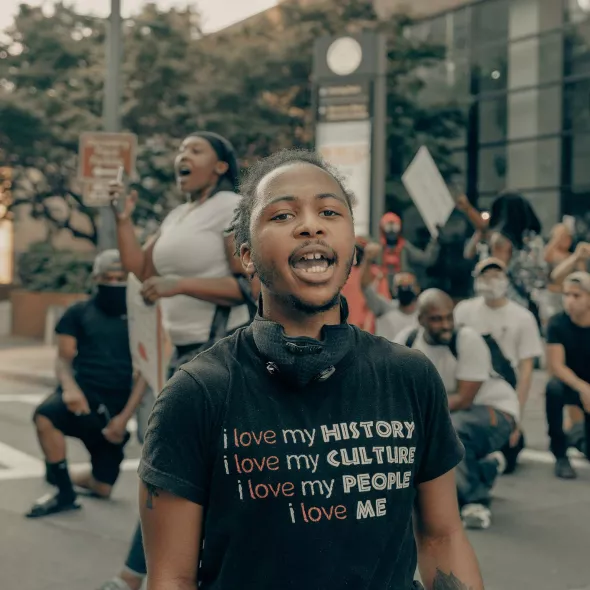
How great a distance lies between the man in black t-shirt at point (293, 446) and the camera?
195cm

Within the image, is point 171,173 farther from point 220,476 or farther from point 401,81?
point 220,476

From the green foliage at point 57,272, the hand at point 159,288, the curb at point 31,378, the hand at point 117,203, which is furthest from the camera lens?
the green foliage at point 57,272

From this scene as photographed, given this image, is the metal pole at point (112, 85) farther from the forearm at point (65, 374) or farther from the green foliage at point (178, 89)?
the forearm at point (65, 374)

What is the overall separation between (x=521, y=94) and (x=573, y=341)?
14.9 m

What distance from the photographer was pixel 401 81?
22.3m

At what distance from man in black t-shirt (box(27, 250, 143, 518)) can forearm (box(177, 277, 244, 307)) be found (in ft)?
8.77

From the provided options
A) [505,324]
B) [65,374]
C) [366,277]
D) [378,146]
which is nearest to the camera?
[65,374]

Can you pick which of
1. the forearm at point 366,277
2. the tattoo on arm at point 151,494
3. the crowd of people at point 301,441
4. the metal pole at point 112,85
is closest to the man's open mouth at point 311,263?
the crowd of people at point 301,441

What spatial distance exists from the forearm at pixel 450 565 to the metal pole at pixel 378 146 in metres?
11.2

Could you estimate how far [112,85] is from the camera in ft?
46.3

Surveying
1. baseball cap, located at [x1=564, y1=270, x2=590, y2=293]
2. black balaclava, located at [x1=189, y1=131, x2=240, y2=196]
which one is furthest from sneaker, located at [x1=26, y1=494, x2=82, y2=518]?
baseball cap, located at [x1=564, y1=270, x2=590, y2=293]

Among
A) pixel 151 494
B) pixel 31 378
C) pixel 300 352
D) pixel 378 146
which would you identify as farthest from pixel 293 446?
pixel 31 378

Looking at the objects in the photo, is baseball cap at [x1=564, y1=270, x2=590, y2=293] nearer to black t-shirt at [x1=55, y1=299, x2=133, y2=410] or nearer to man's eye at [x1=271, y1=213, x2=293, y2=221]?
black t-shirt at [x1=55, y1=299, x2=133, y2=410]

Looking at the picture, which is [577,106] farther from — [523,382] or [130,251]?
[130,251]
